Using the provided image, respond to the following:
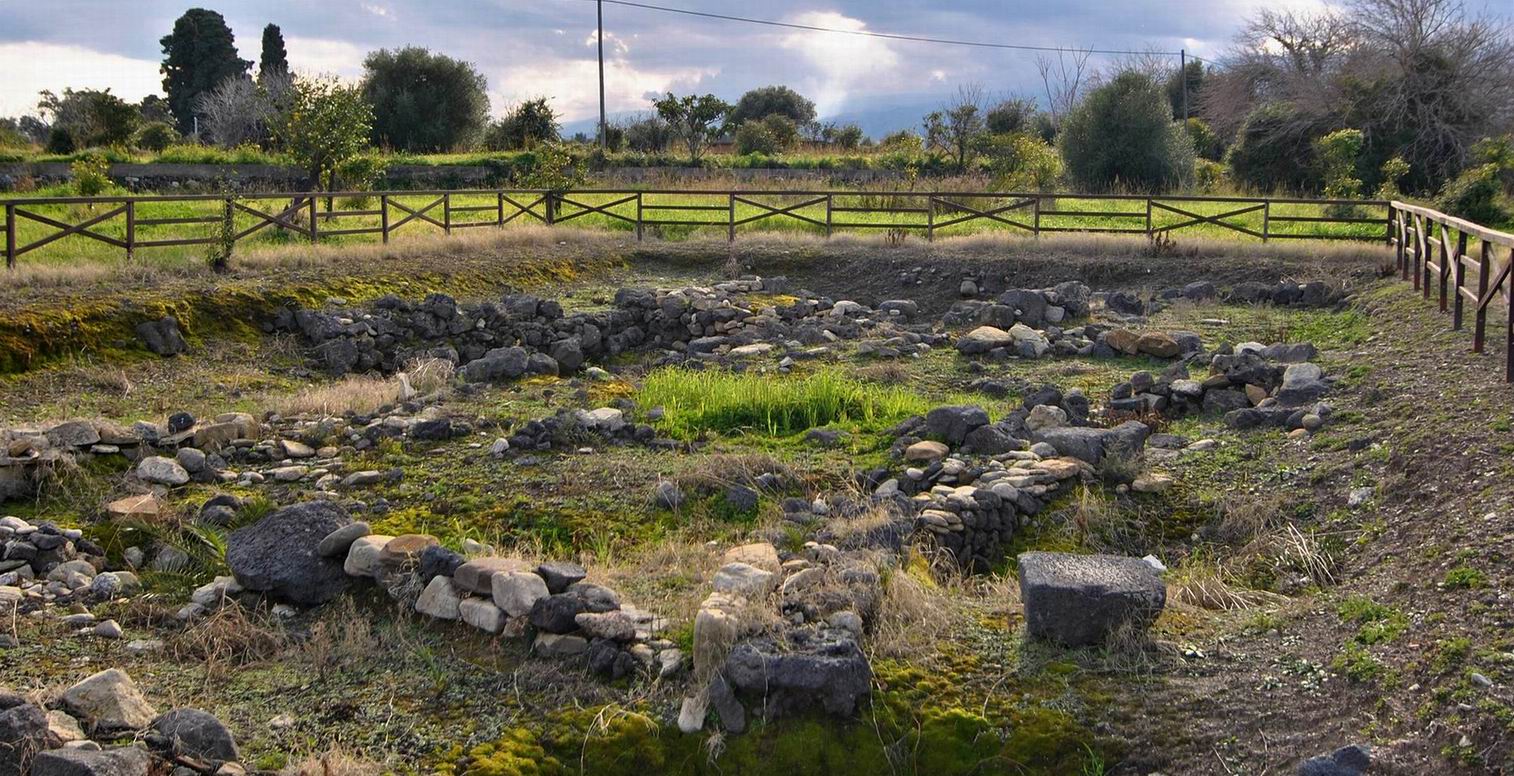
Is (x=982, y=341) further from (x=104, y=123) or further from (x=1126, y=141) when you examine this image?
(x=104, y=123)

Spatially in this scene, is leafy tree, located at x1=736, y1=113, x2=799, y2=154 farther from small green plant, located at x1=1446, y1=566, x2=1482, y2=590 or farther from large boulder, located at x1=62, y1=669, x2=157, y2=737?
large boulder, located at x1=62, y1=669, x2=157, y2=737

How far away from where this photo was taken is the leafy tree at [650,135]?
144ft

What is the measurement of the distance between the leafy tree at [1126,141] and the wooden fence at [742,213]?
135 inches

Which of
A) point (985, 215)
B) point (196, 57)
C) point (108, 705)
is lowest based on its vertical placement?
point (108, 705)

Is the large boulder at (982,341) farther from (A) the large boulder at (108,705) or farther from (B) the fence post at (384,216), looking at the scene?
(B) the fence post at (384,216)

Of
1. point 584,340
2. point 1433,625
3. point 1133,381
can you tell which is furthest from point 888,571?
point 584,340

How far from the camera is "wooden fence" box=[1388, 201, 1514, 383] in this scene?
9.67 m

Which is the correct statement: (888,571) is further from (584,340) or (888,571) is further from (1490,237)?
(584,340)

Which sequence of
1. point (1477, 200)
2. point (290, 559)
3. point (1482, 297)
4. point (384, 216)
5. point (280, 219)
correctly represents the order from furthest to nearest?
1. point (1477, 200)
2. point (384, 216)
3. point (280, 219)
4. point (1482, 297)
5. point (290, 559)

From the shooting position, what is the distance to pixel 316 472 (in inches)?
357

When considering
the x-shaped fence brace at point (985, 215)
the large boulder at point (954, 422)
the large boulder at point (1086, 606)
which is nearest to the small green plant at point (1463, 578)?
the large boulder at point (1086, 606)

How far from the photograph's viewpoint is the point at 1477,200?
23062 mm

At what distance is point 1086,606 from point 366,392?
26.1 feet

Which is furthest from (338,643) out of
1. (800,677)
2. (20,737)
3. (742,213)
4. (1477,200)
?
(1477,200)
